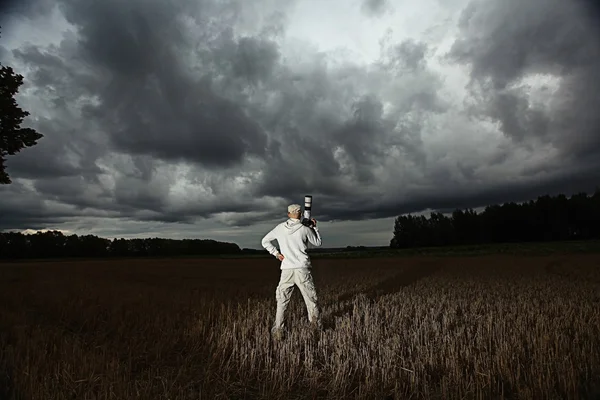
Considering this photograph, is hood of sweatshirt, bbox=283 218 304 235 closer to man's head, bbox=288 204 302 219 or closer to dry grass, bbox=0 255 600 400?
man's head, bbox=288 204 302 219


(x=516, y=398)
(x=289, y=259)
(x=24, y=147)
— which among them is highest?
(x=24, y=147)

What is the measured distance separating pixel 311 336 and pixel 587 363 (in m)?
4.48

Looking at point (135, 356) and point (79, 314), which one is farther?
point (79, 314)

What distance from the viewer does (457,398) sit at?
5027 mm

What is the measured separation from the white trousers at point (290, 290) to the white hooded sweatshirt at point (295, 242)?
5.8 inches

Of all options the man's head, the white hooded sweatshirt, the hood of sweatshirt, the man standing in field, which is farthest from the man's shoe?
the man's head

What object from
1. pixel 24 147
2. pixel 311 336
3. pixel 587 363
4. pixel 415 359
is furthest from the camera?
pixel 24 147

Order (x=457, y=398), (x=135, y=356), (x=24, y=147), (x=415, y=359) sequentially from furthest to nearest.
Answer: (x=24, y=147)
(x=135, y=356)
(x=415, y=359)
(x=457, y=398)

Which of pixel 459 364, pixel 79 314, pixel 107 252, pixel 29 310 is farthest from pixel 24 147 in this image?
pixel 107 252

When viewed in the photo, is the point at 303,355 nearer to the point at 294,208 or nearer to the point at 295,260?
the point at 295,260

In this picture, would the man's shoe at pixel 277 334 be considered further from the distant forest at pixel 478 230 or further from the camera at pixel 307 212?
the distant forest at pixel 478 230

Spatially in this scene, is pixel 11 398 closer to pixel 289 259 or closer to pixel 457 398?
pixel 289 259

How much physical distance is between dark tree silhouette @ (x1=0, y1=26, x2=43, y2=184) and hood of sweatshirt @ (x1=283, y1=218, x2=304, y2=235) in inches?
1006

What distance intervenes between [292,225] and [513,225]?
291 ft
